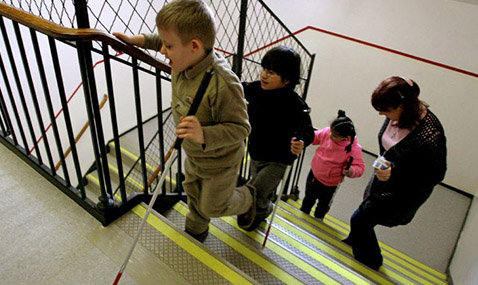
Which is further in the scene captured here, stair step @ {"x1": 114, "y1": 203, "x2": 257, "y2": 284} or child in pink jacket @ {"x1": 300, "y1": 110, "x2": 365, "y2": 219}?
child in pink jacket @ {"x1": 300, "y1": 110, "x2": 365, "y2": 219}

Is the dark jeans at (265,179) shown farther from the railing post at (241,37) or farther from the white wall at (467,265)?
the white wall at (467,265)

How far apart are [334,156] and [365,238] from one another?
60cm

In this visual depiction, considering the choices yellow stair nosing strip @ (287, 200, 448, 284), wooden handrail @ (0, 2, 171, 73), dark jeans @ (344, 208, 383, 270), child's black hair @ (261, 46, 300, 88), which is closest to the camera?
wooden handrail @ (0, 2, 171, 73)

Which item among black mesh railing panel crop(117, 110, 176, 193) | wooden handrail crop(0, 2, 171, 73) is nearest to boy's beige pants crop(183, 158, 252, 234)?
wooden handrail crop(0, 2, 171, 73)

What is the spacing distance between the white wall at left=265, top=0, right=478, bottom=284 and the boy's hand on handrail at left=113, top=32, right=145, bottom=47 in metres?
3.45

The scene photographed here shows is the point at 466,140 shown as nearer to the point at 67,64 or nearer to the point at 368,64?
the point at 368,64

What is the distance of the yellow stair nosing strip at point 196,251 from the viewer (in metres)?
1.32

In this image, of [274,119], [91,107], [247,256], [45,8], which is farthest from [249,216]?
[45,8]

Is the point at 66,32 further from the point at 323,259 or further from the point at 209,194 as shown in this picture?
the point at 323,259

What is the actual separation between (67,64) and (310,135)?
329cm

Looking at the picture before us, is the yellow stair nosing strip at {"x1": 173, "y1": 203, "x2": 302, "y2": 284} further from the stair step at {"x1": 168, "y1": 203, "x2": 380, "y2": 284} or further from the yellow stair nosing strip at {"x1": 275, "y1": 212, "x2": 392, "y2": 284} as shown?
the yellow stair nosing strip at {"x1": 275, "y1": 212, "x2": 392, "y2": 284}

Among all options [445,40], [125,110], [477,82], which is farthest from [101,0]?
[477,82]

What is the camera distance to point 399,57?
381 centimetres

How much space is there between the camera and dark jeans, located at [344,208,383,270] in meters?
1.98
